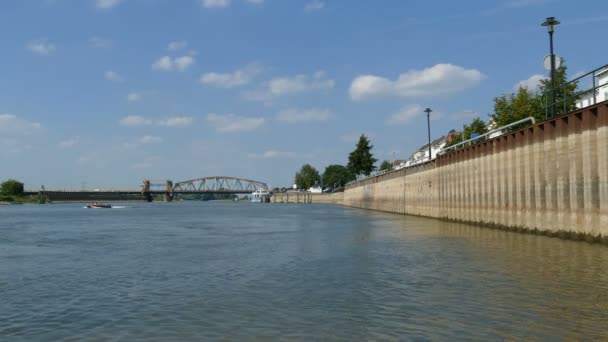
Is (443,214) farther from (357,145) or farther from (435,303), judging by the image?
(357,145)

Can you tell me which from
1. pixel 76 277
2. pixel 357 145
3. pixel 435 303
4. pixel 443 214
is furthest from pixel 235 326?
pixel 357 145

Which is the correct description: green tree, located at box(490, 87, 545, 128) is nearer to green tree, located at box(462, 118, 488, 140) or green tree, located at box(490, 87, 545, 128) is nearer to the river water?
green tree, located at box(462, 118, 488, 140)

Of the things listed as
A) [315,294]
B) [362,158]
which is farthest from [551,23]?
[362,158]

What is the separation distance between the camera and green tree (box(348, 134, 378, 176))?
504 ft

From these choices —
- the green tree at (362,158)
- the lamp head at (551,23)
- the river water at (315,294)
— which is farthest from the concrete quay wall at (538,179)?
the green tree at (362,158)

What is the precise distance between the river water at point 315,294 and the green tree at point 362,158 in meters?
124

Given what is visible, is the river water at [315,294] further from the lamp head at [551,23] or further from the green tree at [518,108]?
the green tree at [518,108]

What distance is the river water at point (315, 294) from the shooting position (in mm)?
12188

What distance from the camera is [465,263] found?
2269cm

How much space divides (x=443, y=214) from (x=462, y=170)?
27.6 ft

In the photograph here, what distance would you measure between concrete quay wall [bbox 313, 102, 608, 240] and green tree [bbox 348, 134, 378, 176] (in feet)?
302

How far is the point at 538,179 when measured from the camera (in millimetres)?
34062

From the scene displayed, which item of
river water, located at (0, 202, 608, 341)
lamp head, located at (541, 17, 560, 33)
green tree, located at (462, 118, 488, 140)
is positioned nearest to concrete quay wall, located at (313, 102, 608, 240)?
river water, located at (0, 202, 608, 341)

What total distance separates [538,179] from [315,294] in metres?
22.7
